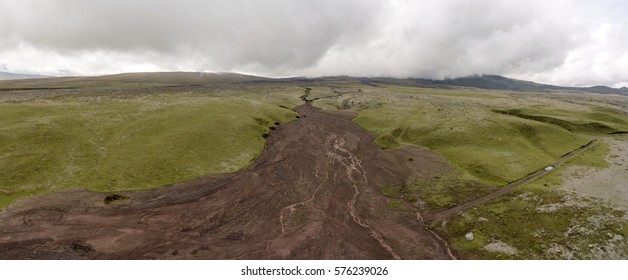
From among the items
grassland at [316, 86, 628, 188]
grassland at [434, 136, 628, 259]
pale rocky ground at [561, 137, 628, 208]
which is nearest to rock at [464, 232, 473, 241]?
grassland at [434, 136, 628, 259]

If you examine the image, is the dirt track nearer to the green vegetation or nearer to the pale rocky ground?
the green vegetation

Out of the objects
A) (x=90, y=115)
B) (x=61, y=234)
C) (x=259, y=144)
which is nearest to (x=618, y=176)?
(x=259, y=144)

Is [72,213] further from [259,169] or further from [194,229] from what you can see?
[259,169]

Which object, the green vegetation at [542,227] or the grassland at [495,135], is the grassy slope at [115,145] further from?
the grassland at [495,135]

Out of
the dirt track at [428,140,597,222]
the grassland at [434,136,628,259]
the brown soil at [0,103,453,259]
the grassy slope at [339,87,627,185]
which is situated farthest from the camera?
the grassy slope at [339,87,627,185]

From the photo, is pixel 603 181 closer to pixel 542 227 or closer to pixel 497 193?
pixel 497 193

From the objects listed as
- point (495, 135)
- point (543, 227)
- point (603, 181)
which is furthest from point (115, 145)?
point (603, 181)
